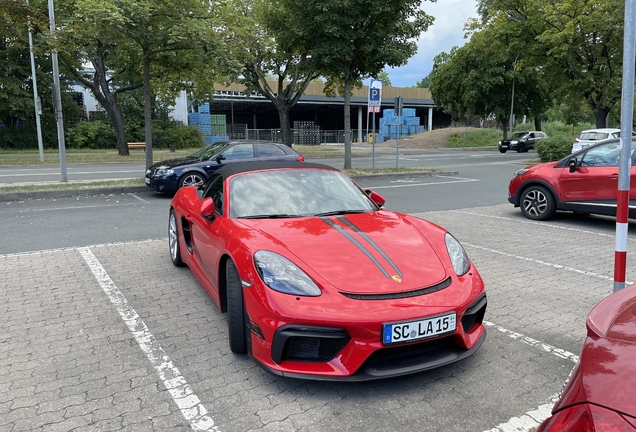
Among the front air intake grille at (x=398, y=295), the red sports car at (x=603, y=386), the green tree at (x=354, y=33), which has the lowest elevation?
the front air intake grille at (x=398, y=295)

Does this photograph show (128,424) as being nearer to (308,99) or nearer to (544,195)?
(544,195)

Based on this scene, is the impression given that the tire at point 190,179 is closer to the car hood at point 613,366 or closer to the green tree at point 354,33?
the green tree at point 354,33

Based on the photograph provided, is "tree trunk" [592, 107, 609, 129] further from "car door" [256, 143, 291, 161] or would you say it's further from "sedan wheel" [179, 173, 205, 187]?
"sedan wheel" [179, 173, 205, 187]

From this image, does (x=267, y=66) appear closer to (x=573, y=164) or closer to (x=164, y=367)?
(x=573, y=164)

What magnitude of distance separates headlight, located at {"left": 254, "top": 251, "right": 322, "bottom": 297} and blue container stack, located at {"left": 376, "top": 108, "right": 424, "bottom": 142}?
48276 millimetres

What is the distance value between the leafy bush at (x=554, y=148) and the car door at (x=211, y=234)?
20.2 metres

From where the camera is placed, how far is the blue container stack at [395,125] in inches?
1987

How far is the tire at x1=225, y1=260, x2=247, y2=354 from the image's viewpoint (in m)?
3.29

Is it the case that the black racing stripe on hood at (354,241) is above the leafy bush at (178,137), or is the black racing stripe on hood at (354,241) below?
below

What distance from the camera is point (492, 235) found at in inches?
303

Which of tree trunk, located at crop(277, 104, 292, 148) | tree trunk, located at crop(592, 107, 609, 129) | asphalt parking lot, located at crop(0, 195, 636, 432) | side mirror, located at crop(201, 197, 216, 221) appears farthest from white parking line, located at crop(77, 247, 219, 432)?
tree trunk, located at crop(592, 107, 609, 129)

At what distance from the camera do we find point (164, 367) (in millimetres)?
3385

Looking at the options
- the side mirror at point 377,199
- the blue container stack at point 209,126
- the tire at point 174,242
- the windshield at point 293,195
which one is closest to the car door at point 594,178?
the side mirror at point 377,199

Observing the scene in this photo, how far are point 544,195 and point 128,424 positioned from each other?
26.9 feet
